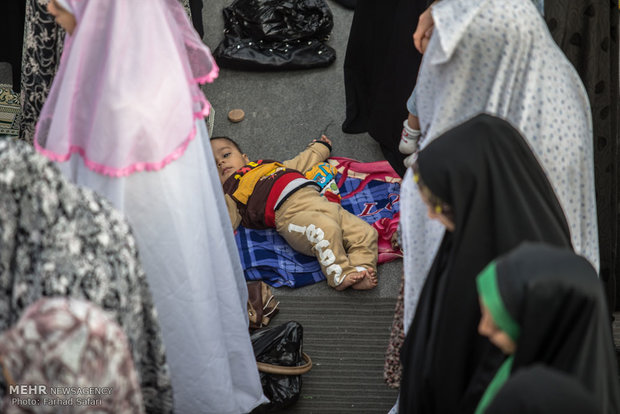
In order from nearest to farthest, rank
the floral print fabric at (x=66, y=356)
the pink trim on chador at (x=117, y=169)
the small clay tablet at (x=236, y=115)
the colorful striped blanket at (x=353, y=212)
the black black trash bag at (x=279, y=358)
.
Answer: the floral print fabric at (x=66, y=356), the pink trim on chador at (x=117, y=169), the black black trash bag at (x=279, y=358), the colorful striped blanket at (x=353, y=212), the small clay tablet at (x=236, y=115)

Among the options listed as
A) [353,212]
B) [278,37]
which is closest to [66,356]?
[353,212]

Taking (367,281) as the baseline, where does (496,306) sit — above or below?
above

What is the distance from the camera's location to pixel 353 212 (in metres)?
3.15

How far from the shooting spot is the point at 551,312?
112cm

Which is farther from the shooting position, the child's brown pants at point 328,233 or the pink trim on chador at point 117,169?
the child's brown pants at point 328,233

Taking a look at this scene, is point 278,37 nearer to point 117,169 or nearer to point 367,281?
point 367,281

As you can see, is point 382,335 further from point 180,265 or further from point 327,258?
point 180,265

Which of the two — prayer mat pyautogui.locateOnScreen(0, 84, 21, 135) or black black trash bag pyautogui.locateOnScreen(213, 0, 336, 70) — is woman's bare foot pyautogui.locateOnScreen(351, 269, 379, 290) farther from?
prayer mat pyautogui.locateOnScreen(0, 84, 21, 135)

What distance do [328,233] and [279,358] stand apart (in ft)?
2.06

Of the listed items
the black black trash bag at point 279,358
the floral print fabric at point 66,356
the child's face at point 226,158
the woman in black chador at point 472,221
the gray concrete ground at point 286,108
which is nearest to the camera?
the floral print fabric at point 66,356

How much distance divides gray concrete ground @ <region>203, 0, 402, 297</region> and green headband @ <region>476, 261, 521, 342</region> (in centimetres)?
229

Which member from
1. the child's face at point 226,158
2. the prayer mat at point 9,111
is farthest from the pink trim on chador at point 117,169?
the prayer mat at point 9,111

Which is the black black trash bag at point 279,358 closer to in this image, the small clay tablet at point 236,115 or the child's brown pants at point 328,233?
the child's brown pants at point 328,233

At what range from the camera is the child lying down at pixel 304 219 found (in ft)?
9.05
